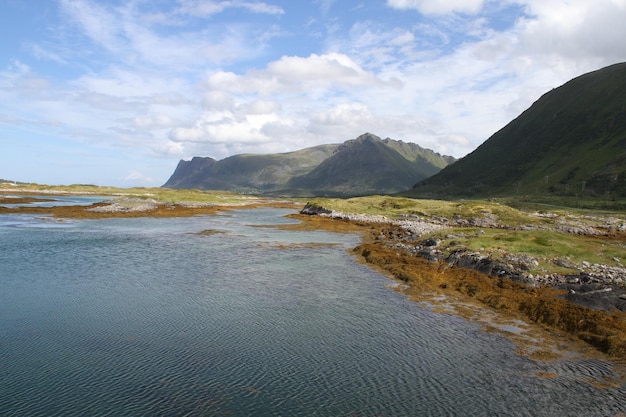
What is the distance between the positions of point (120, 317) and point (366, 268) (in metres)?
28.4

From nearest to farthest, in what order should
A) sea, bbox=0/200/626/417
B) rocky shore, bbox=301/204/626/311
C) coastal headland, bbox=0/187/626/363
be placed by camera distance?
sea, bbox=0/200/626/417 < coastal headland, bbox=0/187/626/363 < rocky shore, bbox=301/204/626/311

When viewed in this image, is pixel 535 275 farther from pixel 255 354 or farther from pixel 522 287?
pixel 255 354

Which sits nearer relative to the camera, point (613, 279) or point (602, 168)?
point (613, 279)

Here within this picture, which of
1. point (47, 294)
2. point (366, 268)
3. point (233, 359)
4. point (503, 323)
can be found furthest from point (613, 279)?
point (47, 294)

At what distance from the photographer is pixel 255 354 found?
76.9ft

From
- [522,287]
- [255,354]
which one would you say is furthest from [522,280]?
[255,354]

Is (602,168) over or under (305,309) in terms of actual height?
over

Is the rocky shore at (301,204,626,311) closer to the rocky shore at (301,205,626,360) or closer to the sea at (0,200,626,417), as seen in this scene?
the rocky shore at (301,205,626,360)

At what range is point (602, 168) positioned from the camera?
19300cm

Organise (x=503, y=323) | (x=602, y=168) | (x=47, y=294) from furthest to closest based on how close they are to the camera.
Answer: (x=602, y=168), (x=47, y=294), (x=503, y=323)

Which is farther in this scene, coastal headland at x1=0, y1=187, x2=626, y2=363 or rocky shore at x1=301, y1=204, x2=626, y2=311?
rocky shore at x1=301, y1=204, x2=626, y2=311

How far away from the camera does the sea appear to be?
721 inches

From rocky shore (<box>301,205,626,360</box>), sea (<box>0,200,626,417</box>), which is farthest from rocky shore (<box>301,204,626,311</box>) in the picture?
sea (<box>0,200,626,417</box>)

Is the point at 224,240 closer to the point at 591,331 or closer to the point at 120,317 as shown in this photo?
the point at 120,317
